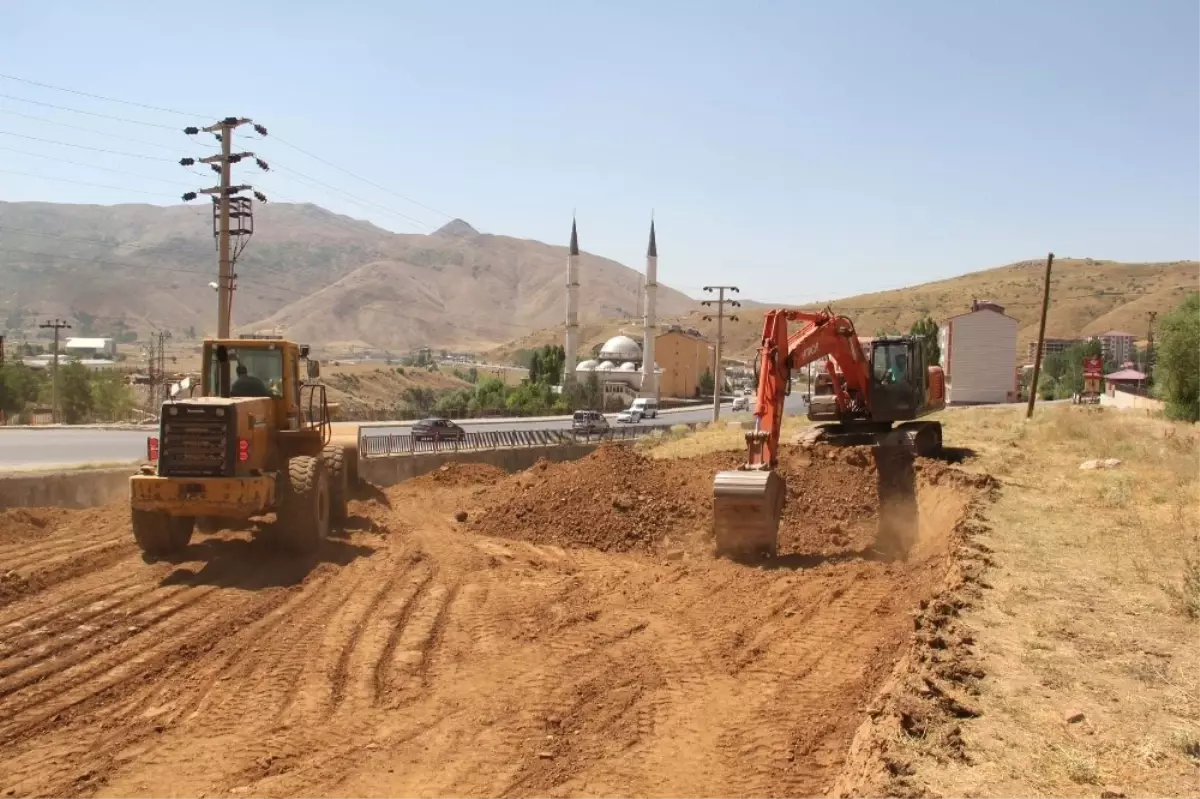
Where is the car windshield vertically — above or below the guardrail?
above

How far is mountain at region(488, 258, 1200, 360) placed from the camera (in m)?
138

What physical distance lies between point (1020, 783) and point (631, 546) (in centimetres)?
1106

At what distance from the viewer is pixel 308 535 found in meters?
14.0

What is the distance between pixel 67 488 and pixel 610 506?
10.6 metres

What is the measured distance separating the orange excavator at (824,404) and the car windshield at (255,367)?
6588mm

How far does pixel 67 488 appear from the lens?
19.5 metres

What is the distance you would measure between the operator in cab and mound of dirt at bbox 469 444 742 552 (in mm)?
4724

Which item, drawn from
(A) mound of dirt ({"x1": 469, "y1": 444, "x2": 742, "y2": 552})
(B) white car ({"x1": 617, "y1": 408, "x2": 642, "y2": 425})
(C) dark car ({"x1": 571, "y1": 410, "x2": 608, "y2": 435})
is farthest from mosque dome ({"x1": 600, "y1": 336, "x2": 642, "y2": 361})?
(A) mound of dirt ({"x1": 469, "y1": 444, "x2": 742, "y2": 552})

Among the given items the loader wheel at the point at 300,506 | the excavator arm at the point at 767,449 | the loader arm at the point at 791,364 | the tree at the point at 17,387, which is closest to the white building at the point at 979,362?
the tree at the point at 17,387

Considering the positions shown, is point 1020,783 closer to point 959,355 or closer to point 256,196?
point 256,196

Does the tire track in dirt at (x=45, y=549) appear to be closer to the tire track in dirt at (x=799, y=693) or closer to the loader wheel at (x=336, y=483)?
the loader wheel at (x=336, y=483)

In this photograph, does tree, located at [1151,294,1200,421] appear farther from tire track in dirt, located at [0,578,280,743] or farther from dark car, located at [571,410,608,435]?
tire track in dirt, located at [0,578,280,743]

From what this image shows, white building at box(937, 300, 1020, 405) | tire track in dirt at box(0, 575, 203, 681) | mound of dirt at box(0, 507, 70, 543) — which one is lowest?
tire track in dirt at box(0, 575, 203, 681)

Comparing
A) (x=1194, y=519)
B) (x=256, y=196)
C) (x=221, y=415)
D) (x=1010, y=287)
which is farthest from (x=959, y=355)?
(x=1010, y=287)
